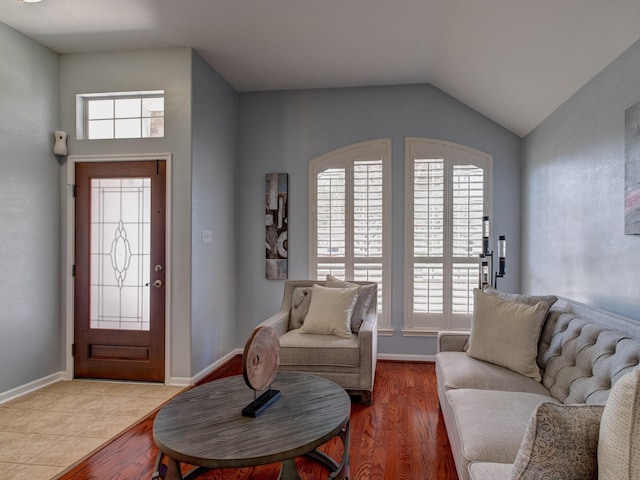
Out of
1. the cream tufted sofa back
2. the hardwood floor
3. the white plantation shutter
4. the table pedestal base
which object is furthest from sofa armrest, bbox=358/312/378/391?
the white plantation shutter

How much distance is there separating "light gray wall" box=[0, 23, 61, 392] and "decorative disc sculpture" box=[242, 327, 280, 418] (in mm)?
2534

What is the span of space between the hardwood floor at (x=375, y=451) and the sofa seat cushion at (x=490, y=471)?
81cm

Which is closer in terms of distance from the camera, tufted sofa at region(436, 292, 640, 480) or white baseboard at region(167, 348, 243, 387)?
tufted sofa at region(436, 292, 640, 480)

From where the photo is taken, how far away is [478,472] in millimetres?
1433

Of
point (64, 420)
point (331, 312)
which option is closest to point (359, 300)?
point (331, 312)

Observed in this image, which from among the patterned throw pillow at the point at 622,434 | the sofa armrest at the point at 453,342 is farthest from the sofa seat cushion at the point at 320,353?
the patterned throw pillow at the point at 622,434

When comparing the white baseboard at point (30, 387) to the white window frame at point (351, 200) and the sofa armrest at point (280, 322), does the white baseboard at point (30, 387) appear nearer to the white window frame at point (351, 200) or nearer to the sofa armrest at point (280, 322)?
the sofa armrest at point (280, 322)

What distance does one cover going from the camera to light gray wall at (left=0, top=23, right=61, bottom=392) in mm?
3201

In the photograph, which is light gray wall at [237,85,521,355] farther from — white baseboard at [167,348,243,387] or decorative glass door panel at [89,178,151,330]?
decorative glass door panel at [89,178,151,330]

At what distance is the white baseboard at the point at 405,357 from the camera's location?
431cm

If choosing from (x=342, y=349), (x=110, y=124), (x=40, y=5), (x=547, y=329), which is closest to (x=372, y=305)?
(x=342, y=349)

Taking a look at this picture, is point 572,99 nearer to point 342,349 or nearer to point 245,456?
point 342,349

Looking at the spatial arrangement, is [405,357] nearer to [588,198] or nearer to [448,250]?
[448,250]

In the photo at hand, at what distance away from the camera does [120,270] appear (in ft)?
12.1
